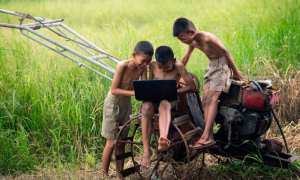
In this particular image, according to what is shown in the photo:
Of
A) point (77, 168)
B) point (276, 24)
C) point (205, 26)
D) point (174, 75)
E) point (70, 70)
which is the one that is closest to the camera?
point (174, 75)

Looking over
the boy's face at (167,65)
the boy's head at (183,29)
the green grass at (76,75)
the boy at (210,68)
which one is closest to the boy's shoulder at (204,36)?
the boy at (210,68)

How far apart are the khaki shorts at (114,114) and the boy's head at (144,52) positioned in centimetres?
55

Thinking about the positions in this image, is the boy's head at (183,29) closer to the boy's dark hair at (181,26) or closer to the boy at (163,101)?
the boy's dark hair at (181,26)

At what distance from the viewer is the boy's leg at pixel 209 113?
5051mm

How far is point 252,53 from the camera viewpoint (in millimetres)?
7934

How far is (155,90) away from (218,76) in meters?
0.62

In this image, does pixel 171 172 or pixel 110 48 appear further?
pixel 110 48

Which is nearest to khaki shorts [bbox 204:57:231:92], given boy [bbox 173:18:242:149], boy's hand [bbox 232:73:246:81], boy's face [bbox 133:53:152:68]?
boy [bbox 173:18:242:149]

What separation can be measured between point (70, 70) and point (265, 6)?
364 cm

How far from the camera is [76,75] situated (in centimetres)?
766

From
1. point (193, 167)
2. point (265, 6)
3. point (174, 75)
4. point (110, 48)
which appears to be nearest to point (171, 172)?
point (193, 167)

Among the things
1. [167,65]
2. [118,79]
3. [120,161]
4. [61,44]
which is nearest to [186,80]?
[167,65]

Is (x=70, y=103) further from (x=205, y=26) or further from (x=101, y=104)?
(x=205, y=26)

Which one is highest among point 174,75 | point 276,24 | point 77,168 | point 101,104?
point 276,24
